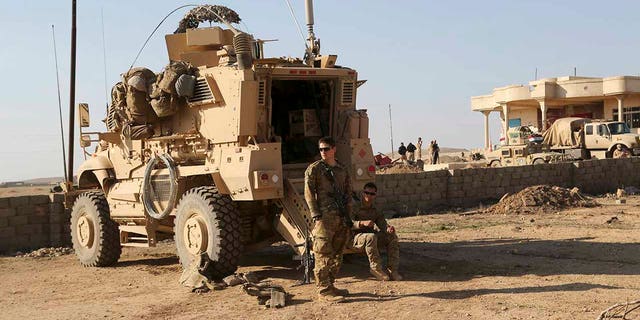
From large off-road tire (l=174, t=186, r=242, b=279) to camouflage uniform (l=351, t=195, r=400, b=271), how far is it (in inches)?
57.5

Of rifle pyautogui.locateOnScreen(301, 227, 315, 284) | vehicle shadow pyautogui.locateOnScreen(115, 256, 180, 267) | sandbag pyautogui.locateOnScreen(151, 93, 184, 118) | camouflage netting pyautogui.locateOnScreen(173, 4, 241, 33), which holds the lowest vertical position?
vehicle shadow pyautogui.locateOnScreen(115, 256, 180, 267)

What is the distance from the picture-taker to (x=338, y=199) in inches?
286

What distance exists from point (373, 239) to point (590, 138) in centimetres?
2464

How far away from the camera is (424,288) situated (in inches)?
298

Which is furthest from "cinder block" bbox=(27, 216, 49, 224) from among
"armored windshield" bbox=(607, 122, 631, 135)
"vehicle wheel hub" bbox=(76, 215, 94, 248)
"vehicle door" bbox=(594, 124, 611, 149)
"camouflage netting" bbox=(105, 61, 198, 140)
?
"armored windshield" bbox=(607, 122, 631, 135)

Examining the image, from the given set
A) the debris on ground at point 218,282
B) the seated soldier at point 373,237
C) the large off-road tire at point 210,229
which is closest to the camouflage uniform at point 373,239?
the seated soldier at point 373,237

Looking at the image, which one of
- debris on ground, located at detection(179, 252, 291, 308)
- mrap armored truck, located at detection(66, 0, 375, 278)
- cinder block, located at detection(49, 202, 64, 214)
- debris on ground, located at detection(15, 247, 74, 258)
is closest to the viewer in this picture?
debris on ground, located at detection(179, 252, 291, 308)

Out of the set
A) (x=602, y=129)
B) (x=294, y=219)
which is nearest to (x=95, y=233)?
(x=294, y=219)

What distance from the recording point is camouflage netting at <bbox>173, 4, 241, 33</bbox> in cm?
1087

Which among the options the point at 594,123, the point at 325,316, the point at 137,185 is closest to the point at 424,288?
the point at 325,316

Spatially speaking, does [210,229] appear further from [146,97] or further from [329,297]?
[146,97]

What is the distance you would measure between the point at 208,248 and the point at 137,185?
2.31 metres

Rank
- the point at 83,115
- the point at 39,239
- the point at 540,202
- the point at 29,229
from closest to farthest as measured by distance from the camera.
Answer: the point at 83,115 → the point at 29,229 → the point at 39,239 → the point at 540,202

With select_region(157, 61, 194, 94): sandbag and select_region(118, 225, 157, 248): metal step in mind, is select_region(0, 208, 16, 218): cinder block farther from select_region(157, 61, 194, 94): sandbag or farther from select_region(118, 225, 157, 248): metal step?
select_region(157, 61, 194, 94): sandbag
